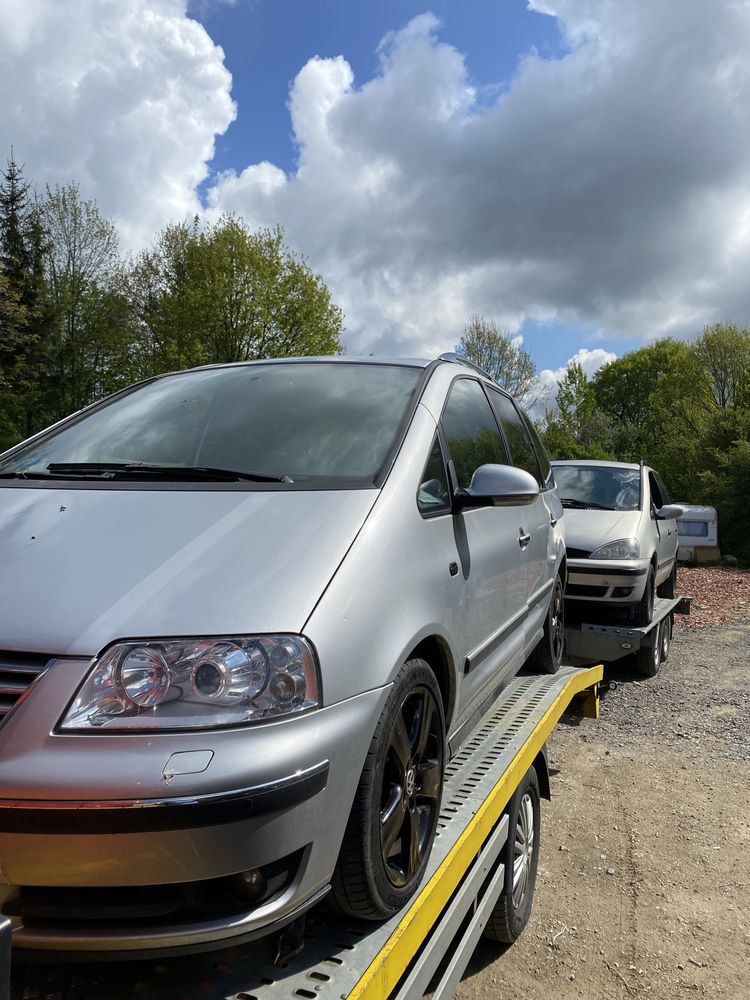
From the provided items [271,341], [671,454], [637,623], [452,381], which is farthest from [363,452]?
[671,454]

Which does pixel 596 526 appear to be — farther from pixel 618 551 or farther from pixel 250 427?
pixel 250 427

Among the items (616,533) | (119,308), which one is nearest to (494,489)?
(616,533)

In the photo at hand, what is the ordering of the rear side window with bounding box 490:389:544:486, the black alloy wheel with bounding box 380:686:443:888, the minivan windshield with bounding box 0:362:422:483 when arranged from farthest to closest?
the rear side window with bounding box 490:389:544:486 → the minivan windshield with bounding box 0:362:422:483 → the black alloy wheel with bounding box 380:686:443:888

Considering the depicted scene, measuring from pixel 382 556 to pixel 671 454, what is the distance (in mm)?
25770

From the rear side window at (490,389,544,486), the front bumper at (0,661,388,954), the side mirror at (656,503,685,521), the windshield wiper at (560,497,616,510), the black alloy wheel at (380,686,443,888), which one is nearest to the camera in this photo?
the front bumper at (0,661,388,954)

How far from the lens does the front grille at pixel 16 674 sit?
1487 millimetres

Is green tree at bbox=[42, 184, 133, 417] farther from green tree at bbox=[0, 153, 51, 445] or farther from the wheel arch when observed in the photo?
the wheel arch

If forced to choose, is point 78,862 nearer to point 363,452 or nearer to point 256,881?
point 256,881

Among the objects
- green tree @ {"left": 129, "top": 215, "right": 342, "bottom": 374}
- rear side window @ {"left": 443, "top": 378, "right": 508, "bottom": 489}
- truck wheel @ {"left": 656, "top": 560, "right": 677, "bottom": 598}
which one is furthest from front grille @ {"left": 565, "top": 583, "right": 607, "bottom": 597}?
green tree @ {"left": 129, "top": 215, "right": 342, "bottom": 374}

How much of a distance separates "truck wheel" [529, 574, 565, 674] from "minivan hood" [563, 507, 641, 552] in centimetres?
176

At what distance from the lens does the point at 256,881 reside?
1.52 m

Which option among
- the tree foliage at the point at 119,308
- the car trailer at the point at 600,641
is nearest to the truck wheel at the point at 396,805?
the car trailer at the point at 600,641

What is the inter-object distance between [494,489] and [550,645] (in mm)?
2190

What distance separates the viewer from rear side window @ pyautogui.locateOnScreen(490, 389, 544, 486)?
3.82 metres
